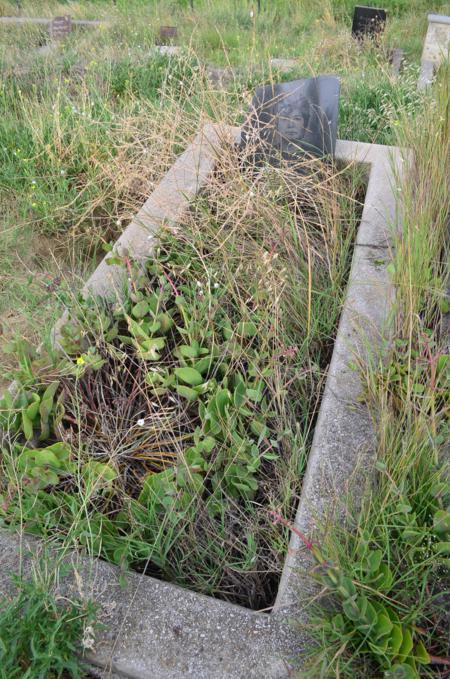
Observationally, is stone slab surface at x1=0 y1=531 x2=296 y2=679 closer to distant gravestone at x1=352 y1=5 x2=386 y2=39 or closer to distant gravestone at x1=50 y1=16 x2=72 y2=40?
distant gravestone at x1=352 y1=5 x2=386 y2=39

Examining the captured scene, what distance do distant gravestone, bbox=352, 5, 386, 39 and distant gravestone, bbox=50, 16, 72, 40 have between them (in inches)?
109

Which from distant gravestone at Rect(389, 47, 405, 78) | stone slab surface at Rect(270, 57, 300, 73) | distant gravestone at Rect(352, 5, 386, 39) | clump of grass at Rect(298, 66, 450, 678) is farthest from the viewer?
distant gravestone at Rect(352, 5, 386, 39)

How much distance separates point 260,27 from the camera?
256 inches

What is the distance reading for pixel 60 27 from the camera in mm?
6266

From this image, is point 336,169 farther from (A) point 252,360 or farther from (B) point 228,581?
(B) point 228,581

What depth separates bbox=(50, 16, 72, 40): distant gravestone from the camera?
6.23 metres

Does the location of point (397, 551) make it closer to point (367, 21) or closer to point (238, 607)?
point (238, 607)

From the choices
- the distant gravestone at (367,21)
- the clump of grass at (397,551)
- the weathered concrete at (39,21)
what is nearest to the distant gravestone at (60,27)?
the weathered concrete at (39,21)

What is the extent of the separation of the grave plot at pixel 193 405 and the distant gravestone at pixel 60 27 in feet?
14.6

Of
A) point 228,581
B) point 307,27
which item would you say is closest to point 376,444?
point 228,581

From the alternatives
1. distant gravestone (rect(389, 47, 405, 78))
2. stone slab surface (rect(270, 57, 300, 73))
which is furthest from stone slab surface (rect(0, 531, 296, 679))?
distant gravestone (rect(389, 47, 405, 78))

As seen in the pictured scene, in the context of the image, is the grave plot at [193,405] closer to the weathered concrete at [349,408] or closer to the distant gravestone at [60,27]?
the weathered concrete at [349,408]

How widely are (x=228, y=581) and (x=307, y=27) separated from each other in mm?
6153

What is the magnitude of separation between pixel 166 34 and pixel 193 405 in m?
5.05
